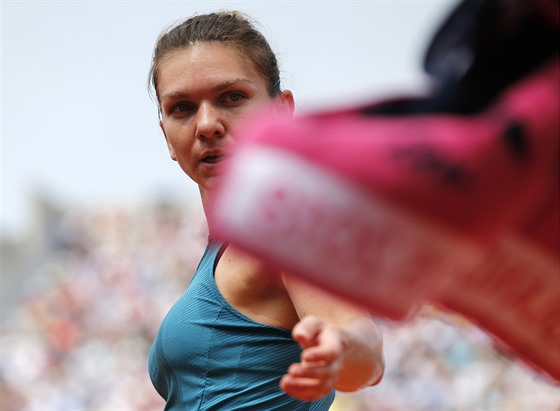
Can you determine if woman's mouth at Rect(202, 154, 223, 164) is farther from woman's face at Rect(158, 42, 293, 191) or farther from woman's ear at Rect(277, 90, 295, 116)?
woman's ear at Rect(277, 90, 295, 116)

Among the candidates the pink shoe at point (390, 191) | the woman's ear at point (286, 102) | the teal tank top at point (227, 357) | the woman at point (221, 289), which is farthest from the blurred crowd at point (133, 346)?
the pink shoe at point (390, 191)

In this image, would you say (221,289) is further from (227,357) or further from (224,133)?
(224,133)

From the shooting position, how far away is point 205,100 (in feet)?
5.58

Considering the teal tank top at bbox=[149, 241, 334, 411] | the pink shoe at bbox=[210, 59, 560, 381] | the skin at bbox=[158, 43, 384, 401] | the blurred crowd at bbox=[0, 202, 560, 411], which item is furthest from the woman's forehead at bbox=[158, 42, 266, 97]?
the blurred crowd at bbox=[0, 202, 560, 411]

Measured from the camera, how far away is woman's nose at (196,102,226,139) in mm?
1682

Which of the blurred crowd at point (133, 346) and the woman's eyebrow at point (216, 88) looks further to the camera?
the blurred crowd at point (133, 346)

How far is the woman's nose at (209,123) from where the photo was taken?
5.52 feet

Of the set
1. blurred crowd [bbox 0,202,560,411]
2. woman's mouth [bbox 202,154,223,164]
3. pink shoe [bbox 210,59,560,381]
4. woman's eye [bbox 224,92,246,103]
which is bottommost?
blurred crowd [bbox 0,202,560,411]

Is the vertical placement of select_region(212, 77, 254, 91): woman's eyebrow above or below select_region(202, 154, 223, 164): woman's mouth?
above

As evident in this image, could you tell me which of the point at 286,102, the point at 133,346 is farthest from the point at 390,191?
the point at 133,346

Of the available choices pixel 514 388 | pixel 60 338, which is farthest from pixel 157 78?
pixel 60 338

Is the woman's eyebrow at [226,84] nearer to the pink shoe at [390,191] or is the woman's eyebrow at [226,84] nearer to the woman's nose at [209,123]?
the woman's nose at [209,123]

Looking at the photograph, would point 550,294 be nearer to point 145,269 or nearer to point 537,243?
point 537,243

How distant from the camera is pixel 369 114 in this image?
941 mm
